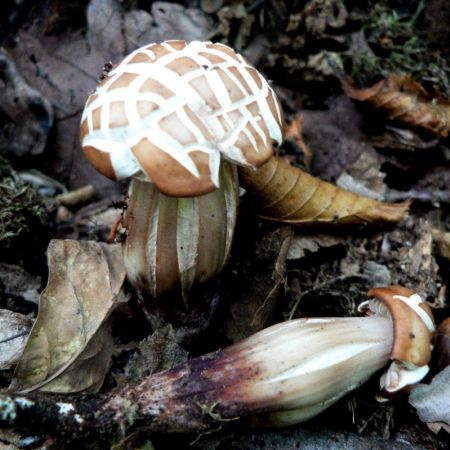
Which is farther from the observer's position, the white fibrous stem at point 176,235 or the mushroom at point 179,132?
the white fibrous stem at point 176,235

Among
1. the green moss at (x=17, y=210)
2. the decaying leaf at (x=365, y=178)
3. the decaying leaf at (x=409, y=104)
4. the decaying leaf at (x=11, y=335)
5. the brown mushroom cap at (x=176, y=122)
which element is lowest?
the decaying leaf at (x=11, y=335)

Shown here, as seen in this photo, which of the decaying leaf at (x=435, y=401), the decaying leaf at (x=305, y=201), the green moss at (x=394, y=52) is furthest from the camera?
the green moss at (x=394, y=52)

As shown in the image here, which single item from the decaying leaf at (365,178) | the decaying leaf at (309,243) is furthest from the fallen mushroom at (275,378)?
the decaying leaf at (365,178)

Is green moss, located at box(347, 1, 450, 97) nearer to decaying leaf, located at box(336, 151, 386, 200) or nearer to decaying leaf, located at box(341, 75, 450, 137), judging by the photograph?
decaying leaf, located at box(341, 75, 450, 137)

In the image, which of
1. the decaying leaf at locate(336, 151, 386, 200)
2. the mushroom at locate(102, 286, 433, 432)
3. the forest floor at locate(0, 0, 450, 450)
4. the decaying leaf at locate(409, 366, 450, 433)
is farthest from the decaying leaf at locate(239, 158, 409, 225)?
the decaying leaf at locate(409, 366, 450, 433)

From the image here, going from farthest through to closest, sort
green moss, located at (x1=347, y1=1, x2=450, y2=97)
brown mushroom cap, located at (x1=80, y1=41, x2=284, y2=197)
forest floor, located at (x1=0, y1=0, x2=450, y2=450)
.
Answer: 1. green moss, located at (x1=347, y1=1, x2=450, y2=97)
2. forest floor, located at (x1=0, y1=0, x2=450, y2=450)
3. brown mushroom cap, located at (x1=80, y1=41, x2=284, y2=197)

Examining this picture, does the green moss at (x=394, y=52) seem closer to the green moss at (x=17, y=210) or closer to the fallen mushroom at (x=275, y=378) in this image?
the fallen mushroom at (x=275, y=378)

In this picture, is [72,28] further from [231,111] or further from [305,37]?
[231,111]
